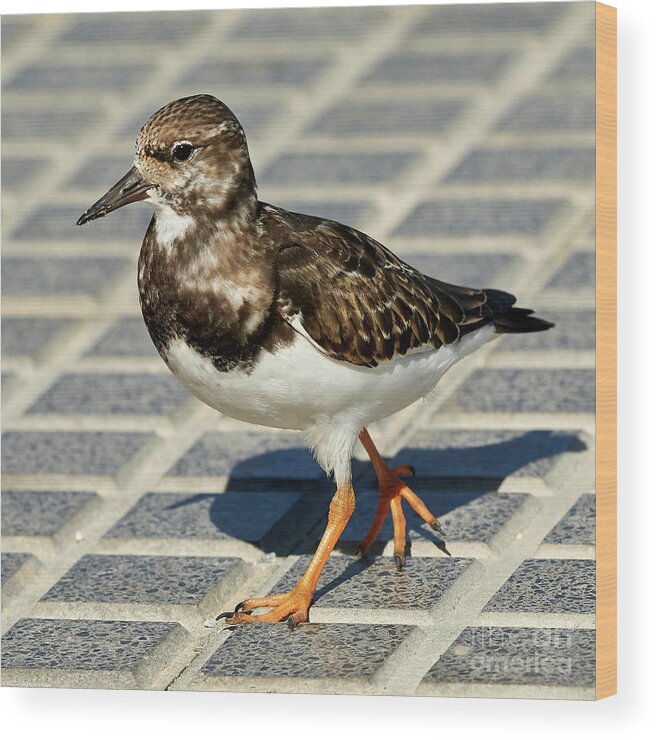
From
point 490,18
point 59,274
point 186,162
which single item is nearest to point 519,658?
point 186,162

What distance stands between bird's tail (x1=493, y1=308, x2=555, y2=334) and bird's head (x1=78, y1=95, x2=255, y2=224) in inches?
60.0

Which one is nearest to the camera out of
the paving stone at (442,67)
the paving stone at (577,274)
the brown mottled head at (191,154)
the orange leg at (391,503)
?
the brown mottled head at (191,154)

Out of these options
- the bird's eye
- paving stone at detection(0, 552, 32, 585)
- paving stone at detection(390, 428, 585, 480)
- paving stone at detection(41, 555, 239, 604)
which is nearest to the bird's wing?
the bird's eye

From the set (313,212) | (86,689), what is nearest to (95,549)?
(86,689)

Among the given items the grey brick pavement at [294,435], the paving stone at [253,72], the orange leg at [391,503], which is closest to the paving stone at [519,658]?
the grey brick pavement at [294,435]

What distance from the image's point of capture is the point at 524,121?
384 inches

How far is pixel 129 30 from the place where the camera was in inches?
434

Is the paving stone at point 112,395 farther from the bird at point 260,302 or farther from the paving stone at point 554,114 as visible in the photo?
the paving stone at point 554,114

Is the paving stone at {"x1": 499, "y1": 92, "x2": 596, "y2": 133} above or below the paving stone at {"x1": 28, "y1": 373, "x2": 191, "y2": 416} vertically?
above

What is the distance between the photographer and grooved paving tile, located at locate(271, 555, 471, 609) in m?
5.53

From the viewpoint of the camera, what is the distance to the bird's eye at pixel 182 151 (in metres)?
4.86

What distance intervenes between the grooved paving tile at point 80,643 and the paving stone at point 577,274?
364 centimetres

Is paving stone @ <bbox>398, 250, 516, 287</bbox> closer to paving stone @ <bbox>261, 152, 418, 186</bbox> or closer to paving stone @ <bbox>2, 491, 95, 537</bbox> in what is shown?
paving stone @ <bbox>261, 152, 418, 186</bbox>

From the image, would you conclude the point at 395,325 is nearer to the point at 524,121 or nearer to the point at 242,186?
the point at 242,186
